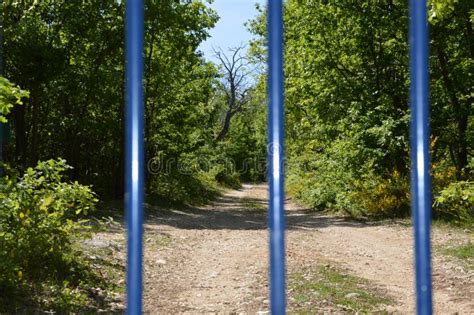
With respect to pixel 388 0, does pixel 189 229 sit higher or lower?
lower

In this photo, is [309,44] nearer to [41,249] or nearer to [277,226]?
[41,249]

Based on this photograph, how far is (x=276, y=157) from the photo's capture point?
50.9 inches

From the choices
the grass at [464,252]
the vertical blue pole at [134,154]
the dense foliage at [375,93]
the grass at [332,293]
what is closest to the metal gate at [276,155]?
the vertical blue pole at [134,154]

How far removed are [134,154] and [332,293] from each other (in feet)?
19.5

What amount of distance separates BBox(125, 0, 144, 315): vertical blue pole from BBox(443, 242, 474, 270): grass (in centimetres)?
825

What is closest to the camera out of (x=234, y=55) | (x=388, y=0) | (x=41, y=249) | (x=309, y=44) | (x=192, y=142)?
(x=41, y=249)

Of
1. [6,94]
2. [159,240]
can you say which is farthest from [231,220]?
[6,94]

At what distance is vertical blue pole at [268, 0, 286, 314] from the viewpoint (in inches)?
49.3

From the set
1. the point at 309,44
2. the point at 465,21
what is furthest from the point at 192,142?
the point at 465,21

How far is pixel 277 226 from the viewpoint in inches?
50.4

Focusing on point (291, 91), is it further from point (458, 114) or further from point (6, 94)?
point (6, 94)

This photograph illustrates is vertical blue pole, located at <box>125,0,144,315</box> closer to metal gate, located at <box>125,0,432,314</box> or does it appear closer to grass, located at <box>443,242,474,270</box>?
metal gate, located at <box>125,0,432,314</box>

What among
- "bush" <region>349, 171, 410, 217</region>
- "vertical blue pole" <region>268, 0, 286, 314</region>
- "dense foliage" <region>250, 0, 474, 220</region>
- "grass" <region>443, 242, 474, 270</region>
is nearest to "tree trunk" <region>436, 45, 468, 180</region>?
"dense foliage" <region>250, 0, 474, 220</region>

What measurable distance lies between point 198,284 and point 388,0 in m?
11.4
